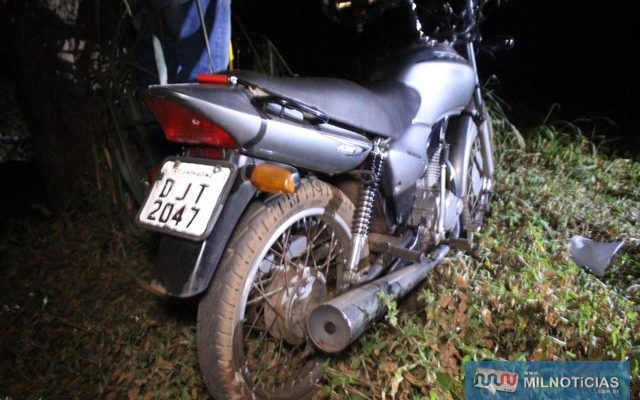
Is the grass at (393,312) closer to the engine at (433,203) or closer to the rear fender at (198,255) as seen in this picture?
the engine at (433,203)

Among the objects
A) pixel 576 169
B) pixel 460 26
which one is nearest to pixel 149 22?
→ pixel 460 26

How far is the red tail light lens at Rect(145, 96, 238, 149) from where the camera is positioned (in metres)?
1.07

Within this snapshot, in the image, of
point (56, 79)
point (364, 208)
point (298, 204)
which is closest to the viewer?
point (298, 204)

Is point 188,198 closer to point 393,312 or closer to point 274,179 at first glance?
point 274,179

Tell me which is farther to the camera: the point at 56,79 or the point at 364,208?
the point at 56,79

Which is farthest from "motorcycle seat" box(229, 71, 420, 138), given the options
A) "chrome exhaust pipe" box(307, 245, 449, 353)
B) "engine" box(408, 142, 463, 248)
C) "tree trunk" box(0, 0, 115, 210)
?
"tree trunk" box(0, 0, 115, 210)

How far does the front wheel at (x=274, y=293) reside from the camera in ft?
4.01

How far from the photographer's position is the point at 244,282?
1.23 m

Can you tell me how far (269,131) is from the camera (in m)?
1.14

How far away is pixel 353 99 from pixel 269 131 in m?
0.40

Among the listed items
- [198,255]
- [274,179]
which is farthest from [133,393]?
[274,179]

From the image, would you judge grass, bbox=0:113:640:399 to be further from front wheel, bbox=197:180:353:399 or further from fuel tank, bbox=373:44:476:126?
fuel tank, bbox=373:44:476:126

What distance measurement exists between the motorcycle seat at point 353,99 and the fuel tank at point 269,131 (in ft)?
0.17

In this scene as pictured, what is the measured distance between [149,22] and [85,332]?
152 cm
